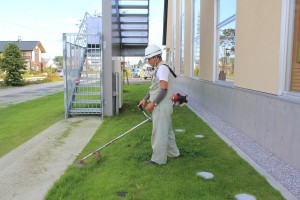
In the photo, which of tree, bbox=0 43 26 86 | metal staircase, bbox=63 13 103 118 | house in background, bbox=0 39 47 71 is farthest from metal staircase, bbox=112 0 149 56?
house in background, bbox=0 39 47 71

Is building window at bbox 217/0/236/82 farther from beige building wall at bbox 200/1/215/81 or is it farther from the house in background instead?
the house in background

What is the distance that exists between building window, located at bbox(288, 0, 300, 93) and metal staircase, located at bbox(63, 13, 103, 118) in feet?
17.0

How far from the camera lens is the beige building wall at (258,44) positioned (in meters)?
4.78

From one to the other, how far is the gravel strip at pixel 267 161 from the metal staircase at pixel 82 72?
11.4 ft

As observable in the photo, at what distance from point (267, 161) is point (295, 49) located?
1703 mm

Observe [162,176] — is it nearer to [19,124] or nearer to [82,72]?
[19,124]

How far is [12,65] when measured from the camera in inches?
1018

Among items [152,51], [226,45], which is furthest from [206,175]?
[226,45]

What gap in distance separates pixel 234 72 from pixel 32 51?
68542 mm

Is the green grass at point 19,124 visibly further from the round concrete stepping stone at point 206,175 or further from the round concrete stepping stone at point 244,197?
the round concrete stepping stone at point 244,197

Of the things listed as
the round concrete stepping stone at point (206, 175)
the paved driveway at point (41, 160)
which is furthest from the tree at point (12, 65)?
the round concrete stepping stone at point (206, 175)

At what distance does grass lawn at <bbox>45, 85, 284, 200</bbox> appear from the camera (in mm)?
3396

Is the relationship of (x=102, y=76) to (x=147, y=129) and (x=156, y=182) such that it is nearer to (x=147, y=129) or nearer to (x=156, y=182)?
(x=147, y=129)

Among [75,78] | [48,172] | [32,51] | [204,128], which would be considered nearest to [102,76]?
[75,78]
